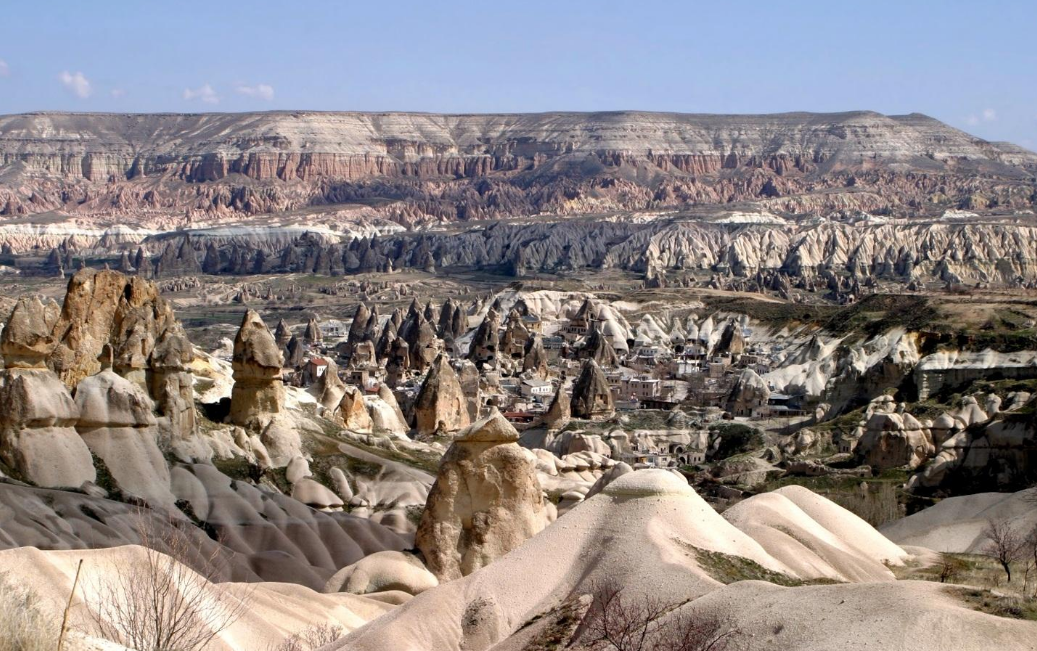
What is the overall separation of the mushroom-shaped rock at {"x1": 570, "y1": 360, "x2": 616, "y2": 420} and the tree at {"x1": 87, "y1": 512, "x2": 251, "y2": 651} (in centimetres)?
4515

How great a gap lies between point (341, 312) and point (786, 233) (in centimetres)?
5967

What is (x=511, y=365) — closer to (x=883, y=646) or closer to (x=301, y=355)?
(x=301, y=355)

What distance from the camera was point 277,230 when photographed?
195750 millimetres

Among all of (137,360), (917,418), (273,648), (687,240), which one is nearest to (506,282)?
(687,240)

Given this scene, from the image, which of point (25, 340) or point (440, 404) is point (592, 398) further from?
point (25, 340)

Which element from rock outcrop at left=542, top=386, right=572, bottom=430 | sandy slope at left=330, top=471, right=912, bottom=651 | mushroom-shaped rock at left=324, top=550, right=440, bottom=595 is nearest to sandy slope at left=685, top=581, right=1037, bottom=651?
sandy slope at left=330, top=471, right=912, bottom=651

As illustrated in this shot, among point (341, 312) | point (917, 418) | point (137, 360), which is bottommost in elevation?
point (341, 312)

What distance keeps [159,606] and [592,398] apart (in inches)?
1900

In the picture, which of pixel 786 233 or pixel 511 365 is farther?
pixel 786 233

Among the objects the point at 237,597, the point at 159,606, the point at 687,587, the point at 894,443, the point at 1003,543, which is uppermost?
the point at 687,587

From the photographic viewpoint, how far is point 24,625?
1497 cm

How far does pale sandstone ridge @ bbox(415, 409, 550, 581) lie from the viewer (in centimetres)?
2362

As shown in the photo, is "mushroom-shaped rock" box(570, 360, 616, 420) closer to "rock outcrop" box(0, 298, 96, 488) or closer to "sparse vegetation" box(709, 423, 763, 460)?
"sparse vegetation" box(709, 423, 763, 460)

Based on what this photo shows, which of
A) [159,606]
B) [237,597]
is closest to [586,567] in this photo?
[237,597]
